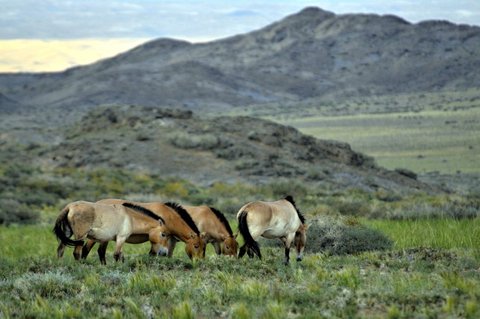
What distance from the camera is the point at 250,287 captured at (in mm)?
9945

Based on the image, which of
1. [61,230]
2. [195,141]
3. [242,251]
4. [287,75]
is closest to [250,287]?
[242,251]

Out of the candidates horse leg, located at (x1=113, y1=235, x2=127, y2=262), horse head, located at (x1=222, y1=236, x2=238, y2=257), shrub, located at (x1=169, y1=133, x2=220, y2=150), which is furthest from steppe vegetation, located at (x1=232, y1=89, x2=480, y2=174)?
horse leg, located at (x1=113, y1=235, x2=127, y2=262)

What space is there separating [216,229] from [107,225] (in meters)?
1.96

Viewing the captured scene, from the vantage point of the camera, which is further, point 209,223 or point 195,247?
point 209,223

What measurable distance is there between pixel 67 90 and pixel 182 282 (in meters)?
173

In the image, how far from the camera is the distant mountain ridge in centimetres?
15725

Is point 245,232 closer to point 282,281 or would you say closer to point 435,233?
point 282,281

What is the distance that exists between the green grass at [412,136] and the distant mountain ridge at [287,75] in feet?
176

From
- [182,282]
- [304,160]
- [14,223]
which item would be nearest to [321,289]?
[182,282]

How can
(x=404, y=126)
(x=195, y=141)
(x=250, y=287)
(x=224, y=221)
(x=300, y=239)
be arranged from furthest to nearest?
(x=404, y=126)
(x=195, y=141)
(x=300, y=239)
(x=224, y=221)
(x=250, y=287)

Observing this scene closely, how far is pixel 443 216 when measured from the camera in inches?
830

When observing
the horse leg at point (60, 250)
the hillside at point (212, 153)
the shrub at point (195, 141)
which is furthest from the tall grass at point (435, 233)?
the shrub at point (195, 141)

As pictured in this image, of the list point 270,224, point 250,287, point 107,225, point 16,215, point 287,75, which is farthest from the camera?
point 287,75

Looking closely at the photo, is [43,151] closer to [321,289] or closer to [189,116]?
[189,116]
